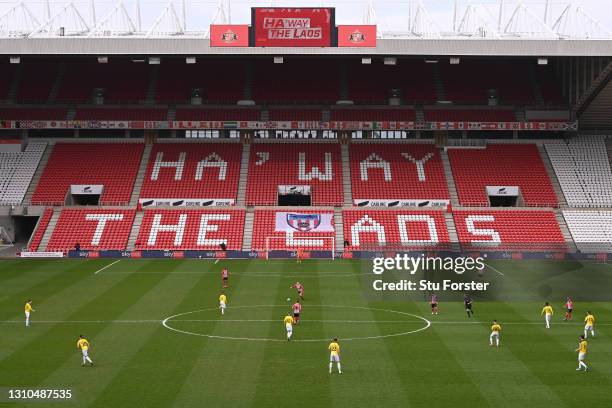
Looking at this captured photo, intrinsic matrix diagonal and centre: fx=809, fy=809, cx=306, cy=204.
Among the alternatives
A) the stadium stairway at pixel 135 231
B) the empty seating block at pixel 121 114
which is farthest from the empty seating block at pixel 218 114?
the stadium stairway at pixel 135 231

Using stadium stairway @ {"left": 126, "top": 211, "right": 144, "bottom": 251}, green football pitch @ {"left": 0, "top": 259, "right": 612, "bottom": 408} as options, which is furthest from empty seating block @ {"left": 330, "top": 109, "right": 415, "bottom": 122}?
green football pitch @ {"left": 0, "top": 259, "right": 612, "bottom": 408}

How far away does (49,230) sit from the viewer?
67312 mm

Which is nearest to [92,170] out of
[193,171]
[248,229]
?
[193,171]

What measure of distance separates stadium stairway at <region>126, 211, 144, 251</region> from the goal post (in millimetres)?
10900

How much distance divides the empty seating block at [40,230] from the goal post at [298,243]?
18.6 m

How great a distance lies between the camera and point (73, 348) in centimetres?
3456

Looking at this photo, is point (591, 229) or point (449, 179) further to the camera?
point (449, 179)

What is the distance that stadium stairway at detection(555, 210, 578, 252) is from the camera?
65.2 meters

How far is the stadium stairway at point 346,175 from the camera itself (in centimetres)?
7196

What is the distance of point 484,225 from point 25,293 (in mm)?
37511

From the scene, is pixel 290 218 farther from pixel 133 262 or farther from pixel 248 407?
pixel 248 407

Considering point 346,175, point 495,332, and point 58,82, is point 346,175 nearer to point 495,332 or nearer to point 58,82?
point 58,82

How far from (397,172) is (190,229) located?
796 inches

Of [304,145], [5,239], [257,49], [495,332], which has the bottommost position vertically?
[495,332]
